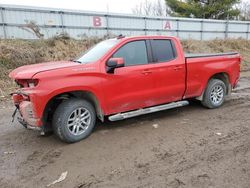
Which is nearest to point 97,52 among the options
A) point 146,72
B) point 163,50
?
point 146,72

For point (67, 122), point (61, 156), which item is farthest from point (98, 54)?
point (61, 156)

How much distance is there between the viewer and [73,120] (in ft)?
16.1

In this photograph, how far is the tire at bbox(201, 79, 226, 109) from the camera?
682 centimetres

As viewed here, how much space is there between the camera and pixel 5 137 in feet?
17.7

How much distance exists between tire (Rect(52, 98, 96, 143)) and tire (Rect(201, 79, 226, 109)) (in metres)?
3.13

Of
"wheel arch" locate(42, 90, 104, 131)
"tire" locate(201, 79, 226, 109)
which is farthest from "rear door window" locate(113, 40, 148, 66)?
"tire" locate(201, 79, 226, 109)

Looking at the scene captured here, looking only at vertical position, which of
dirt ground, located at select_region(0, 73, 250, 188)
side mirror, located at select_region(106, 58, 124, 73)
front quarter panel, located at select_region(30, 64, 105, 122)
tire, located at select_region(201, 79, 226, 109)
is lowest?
dirt ground, located at select_region(0, 73, 250, 188)

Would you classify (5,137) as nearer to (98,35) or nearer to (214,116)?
(214,116)

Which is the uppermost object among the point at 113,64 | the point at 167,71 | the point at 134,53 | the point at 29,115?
the point at 134,53

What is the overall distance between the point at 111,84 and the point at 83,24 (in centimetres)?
1020

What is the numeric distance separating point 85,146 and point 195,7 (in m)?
29.4

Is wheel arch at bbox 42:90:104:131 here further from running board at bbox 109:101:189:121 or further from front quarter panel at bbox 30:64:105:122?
running board at bbox 109:101:189:121

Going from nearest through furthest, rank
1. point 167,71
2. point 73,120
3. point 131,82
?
point 73,120
point 131,82
point 167,71

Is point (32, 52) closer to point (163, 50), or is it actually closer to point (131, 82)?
point (163, 50)
